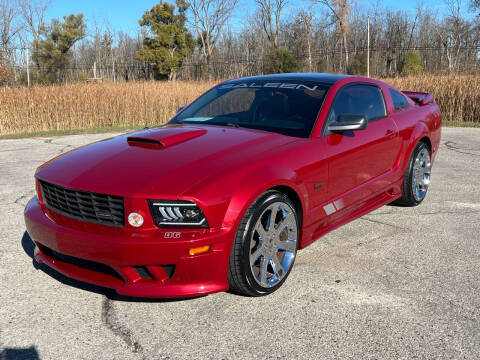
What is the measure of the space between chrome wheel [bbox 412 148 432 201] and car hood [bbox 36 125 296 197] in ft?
7.18

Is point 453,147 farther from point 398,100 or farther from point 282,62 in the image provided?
point 282,62

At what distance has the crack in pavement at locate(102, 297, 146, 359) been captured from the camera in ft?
8.25

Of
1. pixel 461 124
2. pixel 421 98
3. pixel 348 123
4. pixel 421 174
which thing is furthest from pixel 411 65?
pixel 348 123

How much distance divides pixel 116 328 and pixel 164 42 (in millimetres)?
39147

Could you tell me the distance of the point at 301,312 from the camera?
288 centimetres

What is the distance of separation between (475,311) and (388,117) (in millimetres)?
2239

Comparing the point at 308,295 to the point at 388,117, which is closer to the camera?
the point at 308,295

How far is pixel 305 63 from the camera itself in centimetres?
3725

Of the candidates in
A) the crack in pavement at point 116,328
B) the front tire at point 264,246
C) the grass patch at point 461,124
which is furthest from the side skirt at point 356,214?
the grass patch at point 461,124

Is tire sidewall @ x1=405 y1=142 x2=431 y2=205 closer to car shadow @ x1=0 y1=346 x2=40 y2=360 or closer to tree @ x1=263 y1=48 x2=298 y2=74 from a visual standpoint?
car shadow @ x1=0 y1=346 x2=40 y2=360

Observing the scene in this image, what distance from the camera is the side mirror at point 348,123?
363 centimetres

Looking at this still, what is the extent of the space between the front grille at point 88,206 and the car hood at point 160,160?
0.05 metres

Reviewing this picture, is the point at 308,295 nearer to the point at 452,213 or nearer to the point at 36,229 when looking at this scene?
the point at 36,229

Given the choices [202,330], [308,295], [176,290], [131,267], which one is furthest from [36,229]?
[308,295]
